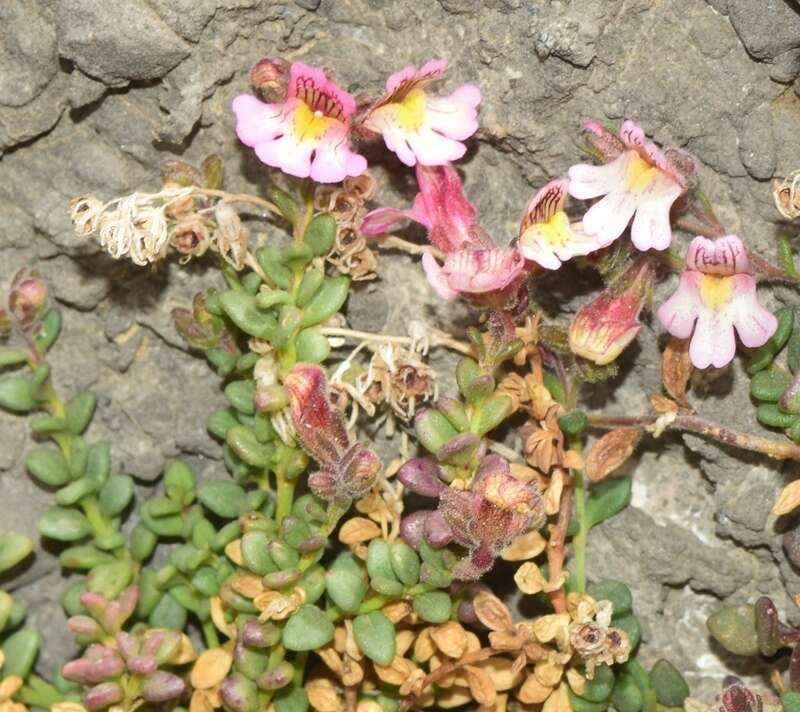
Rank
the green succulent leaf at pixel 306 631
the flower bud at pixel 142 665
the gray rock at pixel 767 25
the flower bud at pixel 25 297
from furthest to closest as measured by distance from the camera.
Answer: the flower bud at pixel 25 297 < the flower bud at pixel 142 665 < the green succulent leaf at pixel 306 631 < the gray rock at pixel 767 25

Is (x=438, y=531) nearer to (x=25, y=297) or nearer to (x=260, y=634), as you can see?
(x=260, y=634)

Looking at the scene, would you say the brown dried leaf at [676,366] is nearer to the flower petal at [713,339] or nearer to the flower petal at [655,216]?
the flower petal at [713,339]

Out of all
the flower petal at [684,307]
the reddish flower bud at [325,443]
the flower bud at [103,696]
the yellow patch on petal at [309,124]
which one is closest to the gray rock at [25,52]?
the yellow patch on petal at [309,124]

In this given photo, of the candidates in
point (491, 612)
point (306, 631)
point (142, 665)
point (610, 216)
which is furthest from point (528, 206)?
point (142, 665)

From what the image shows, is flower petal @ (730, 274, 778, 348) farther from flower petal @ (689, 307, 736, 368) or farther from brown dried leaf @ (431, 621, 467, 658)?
brown dried leaf @ (431, 621, 467, 658)

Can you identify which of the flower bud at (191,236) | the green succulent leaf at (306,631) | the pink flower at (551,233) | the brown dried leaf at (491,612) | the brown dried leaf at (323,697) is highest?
the pink flower at (551,233)

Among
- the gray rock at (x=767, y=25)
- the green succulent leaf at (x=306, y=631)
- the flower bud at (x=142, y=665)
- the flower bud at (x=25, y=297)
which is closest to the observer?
the gray rock at (x=767, y=25)
